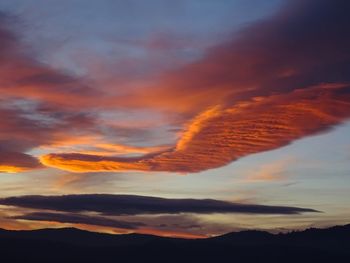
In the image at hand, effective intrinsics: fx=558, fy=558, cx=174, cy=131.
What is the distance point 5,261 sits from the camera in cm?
17825

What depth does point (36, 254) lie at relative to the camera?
654 ft

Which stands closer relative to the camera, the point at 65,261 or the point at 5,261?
the point at 5,261

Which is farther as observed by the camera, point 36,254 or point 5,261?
point 36,254

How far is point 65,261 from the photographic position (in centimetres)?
19725

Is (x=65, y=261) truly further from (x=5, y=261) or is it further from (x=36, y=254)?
(x=5, y=261)

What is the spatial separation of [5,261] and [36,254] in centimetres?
2165

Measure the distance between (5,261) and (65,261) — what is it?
2487 centimetres

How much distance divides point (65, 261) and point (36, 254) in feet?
36.5

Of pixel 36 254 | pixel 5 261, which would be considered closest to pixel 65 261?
pixel 36 254
